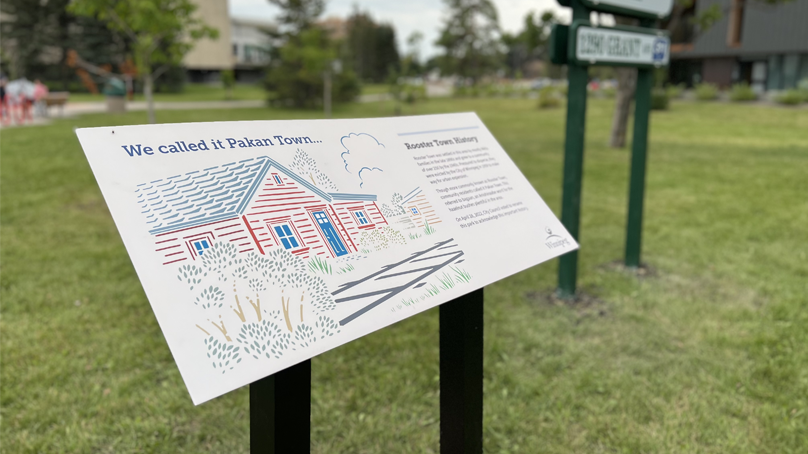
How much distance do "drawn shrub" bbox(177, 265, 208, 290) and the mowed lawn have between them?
1593 millimetres

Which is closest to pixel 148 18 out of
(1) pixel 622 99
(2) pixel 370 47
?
(1) pixel 622 99

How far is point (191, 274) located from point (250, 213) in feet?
0.78

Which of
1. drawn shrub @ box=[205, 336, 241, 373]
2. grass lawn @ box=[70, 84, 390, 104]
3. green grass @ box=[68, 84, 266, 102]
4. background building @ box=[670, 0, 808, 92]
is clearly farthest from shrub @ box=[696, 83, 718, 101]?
drawn shrub @ box=[205, 336, 241, 373]

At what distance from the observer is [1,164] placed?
Result: 966 cm

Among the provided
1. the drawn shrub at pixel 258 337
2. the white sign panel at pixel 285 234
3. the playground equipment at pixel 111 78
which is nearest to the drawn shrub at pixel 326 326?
the white sign panel at pixel 285 234

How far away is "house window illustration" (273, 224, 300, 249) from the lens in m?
1.58

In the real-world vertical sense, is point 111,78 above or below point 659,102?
above

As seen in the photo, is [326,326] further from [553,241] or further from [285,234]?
[553,241]

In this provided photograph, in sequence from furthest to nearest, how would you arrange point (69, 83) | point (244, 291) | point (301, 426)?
point (69, 83) → point (301, 426) → point (244, 291)

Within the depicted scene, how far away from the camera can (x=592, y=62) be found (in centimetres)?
397

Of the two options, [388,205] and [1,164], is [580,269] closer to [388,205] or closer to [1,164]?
[388,205]

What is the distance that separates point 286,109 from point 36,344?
2454 cm

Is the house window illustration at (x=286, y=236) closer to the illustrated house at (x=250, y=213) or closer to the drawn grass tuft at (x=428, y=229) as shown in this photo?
the illustrated house at (x=250, y=213)

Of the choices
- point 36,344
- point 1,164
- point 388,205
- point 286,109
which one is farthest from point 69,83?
point 388,205
